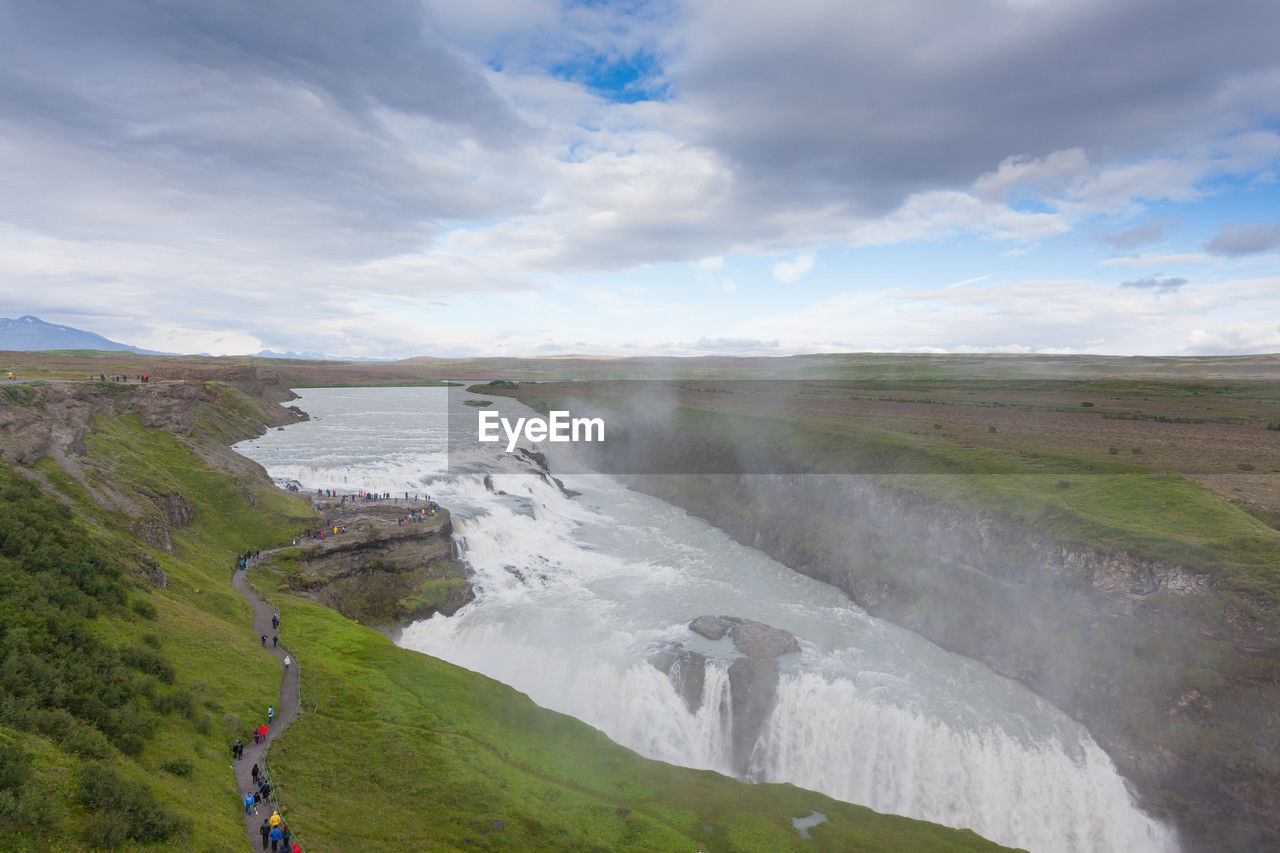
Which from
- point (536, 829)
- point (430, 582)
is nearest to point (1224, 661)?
point (536, 829)

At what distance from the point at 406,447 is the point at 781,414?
64.9 metres

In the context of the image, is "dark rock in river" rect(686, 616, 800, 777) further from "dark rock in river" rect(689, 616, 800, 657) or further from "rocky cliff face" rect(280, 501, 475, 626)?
"rocky cliff face" rect(280, 501, 475, 626)

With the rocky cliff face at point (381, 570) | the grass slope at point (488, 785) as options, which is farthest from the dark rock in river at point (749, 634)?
the rocky cliff face at point (381, 570)

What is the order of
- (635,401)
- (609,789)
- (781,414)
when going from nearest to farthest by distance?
(609,789)
(781,414)
(635,401)

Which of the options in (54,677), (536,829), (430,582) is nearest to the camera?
(54,677)

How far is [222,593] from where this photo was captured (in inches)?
1532

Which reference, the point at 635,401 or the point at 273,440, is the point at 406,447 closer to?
the point at 273,440

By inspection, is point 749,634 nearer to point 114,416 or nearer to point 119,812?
point 119,812
